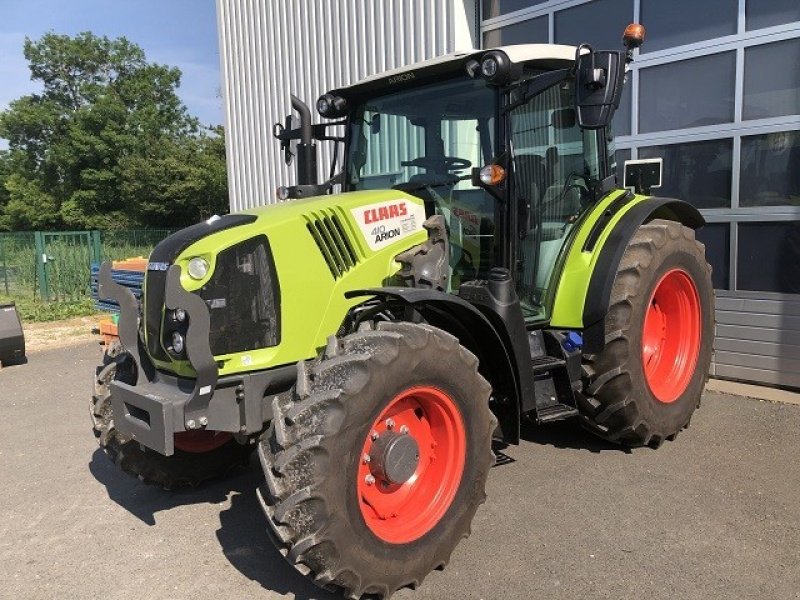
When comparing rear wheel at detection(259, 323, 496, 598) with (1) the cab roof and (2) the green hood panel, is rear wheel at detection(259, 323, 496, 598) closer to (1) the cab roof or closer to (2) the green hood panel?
(2) the green hood panel

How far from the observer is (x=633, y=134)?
6555 millimetres

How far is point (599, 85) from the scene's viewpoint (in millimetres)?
3357

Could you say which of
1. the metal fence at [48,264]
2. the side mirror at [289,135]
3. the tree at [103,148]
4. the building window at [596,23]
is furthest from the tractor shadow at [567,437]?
the tree at [103,148]

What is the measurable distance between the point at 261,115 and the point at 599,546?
9.36 meters

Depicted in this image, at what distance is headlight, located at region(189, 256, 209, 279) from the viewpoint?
2.85m

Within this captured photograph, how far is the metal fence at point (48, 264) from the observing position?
1372 cm

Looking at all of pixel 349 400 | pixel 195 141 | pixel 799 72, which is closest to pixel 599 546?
pixel 349 400

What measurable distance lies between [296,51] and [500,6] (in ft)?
11.9

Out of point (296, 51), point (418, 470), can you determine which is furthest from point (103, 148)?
point (418, 470)

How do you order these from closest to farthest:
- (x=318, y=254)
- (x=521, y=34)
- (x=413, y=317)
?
(x=318, y=254)
(x=413, y=317)
(x=521, y=34)

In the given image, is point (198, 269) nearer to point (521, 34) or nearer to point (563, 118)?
point (563, 118)

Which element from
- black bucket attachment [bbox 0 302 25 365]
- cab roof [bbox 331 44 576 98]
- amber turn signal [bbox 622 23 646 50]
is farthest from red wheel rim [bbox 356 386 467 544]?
black bucket attachment [bbox 0 302 25 365]

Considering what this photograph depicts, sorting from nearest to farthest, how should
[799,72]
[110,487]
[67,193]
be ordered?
[110,487]
[799,72]
[67,193]

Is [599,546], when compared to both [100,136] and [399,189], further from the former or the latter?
[100,136]
